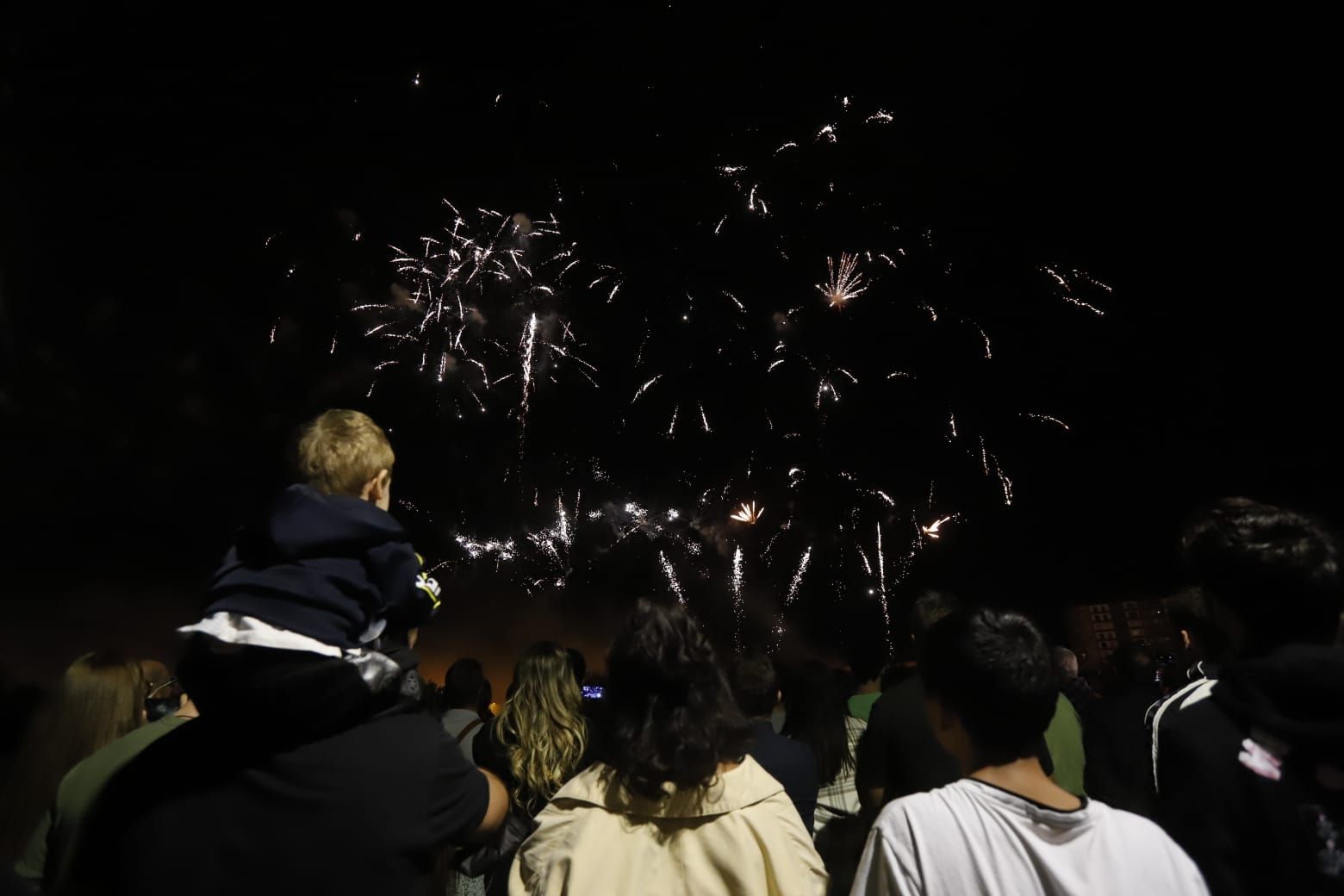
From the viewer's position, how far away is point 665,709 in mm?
2607

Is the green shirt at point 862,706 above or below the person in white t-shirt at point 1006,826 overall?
below

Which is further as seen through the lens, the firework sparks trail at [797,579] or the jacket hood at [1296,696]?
the firework sparks trail at [797,579]

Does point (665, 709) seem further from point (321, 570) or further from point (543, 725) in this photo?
point (543, 725)

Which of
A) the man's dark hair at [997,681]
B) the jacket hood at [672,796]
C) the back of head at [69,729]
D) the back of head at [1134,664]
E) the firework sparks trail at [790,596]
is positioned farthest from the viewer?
the firework sparks trail at [790,596]

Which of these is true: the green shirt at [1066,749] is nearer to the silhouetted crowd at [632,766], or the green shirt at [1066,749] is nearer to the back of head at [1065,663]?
the silhouetted crowd at [632,766]

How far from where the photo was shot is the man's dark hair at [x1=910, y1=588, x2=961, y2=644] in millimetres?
4301

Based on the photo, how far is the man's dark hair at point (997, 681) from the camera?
2.02 metres

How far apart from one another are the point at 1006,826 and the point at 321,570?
179cm

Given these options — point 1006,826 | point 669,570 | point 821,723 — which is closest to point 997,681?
point 1006,826

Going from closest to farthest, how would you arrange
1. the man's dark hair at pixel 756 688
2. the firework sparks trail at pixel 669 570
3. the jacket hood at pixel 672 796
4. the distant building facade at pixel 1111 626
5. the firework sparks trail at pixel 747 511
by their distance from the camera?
the jacket hood at pixel 672 796 → the man's dark hair at pixel 756 688 → the firework sparks trail at pixel 747 511 → the distant building facade at pixel 1111 626 → the firework sparks trail at pixel 669 570

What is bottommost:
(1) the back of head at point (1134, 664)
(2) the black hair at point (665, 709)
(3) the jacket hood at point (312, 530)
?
(1) the back of head at point (1134, 664)

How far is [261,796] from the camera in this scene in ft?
5.51

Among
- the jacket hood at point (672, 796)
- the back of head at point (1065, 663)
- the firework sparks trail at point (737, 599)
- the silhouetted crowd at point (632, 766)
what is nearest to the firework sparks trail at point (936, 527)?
the firework sparks trail at point (737, 599)

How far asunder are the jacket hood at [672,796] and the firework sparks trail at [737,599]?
1374 inches
